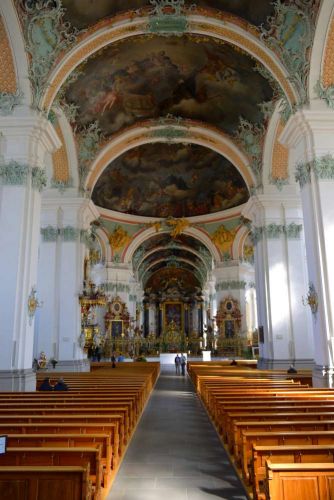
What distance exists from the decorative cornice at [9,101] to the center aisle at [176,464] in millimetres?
8467

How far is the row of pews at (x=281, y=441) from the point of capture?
3043 millimetres

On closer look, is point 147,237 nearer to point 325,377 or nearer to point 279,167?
point 279,167

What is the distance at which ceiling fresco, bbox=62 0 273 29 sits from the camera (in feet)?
37.3

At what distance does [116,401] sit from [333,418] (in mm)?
3461

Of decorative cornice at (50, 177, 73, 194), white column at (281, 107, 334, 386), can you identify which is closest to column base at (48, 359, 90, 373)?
decorative cornice at (50, 177, 73, 194)

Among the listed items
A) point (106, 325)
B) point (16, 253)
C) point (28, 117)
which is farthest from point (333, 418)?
point (106, 325)

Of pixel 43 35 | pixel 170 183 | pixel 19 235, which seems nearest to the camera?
pixel 19 235

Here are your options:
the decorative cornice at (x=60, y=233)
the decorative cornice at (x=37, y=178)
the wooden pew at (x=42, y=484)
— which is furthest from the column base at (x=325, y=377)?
the decorative cornice at (x=60, y=233)

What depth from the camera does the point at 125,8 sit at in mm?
12242

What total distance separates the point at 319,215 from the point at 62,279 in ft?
33.1

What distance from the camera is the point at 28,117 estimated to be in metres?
10.8

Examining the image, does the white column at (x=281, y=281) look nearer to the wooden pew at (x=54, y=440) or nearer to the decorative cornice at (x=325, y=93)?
the decorative cornice at (x=325, y=93)

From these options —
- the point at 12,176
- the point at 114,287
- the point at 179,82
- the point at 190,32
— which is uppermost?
the point at 179,82

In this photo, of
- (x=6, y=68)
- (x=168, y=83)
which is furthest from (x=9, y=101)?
(x=168, y=83)
